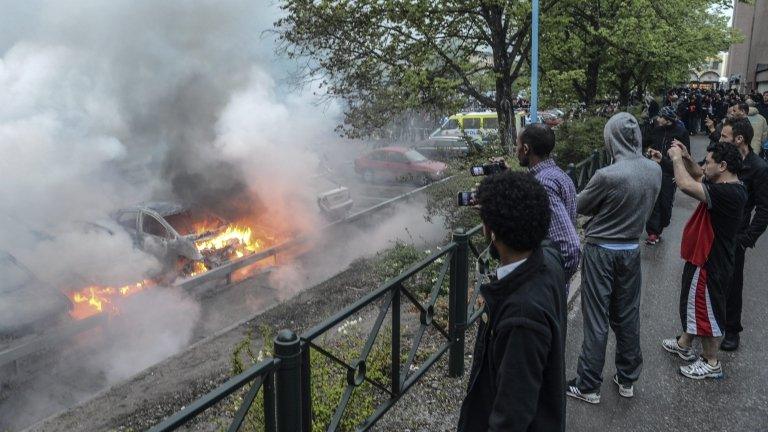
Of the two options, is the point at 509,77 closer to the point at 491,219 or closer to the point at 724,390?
the point at 724,390

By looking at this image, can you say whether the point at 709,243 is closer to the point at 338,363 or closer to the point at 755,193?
the point at 755,193

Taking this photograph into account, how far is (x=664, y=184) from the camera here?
7105 millimetres

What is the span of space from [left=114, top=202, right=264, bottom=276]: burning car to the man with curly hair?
847 centimetres

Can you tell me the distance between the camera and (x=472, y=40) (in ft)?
36.3

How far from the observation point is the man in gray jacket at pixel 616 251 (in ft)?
11.3

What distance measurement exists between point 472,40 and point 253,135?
5562 mm

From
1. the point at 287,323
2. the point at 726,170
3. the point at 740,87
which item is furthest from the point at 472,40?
the point at 740,87

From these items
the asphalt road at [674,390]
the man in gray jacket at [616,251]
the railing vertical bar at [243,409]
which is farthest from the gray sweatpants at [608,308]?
the railing vertical bar at [243,409]

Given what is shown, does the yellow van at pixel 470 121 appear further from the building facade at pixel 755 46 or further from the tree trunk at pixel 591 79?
the building facade at pixel 755 46

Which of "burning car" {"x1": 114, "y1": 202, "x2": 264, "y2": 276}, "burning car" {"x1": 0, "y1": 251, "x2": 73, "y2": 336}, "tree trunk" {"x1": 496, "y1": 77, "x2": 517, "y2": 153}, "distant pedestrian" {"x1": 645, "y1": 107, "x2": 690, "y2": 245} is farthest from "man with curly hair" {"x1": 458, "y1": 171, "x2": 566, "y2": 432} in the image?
"tree trunk" {"x1": 496, "y1": 77, "x2": 517, "y2": 153}

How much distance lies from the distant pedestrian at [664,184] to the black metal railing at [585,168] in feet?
3.64

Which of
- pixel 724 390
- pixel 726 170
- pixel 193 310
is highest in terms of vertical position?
pixel 726 170

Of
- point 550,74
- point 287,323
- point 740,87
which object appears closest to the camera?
point 287,323

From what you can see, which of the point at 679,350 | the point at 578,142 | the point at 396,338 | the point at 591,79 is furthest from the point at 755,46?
the point at 396,338
